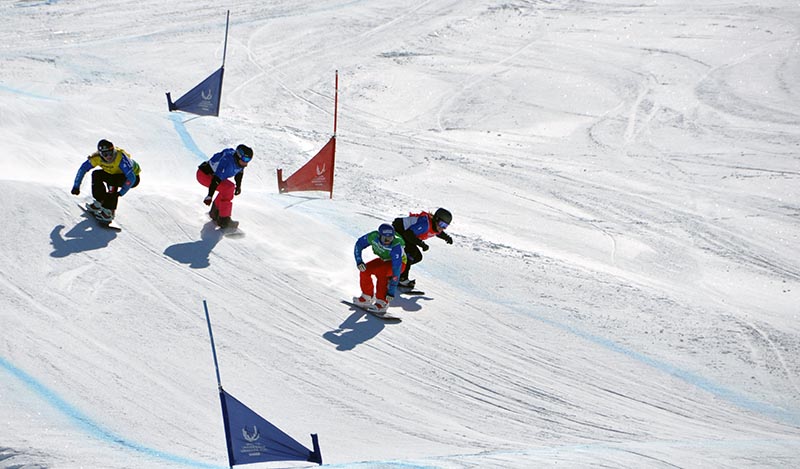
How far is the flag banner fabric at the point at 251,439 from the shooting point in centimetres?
623

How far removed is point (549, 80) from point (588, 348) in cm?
1038

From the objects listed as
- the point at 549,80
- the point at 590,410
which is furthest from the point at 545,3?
the point at 590,410

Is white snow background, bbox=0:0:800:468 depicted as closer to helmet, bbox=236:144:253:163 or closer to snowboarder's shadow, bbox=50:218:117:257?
snowboarder's shadow, bbox=50:218:117:257

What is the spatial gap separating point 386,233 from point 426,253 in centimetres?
222

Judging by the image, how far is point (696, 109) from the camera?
18.1 m

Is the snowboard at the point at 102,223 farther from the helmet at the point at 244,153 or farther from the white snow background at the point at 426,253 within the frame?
the helmet at the point at 244,153

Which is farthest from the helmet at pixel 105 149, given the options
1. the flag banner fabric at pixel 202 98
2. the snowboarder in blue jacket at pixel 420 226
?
the flag banner fabric at pixel 202 98

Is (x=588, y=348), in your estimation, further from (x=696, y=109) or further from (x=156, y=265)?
(x=696, y=109)

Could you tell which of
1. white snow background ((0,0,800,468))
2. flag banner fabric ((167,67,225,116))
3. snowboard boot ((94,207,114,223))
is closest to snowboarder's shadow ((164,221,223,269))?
white snow background ((0,0,800,468))

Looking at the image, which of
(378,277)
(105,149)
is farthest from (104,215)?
(378,277)

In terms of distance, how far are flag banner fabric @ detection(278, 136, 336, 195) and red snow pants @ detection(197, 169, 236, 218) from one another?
183cm

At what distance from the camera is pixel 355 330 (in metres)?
9.62

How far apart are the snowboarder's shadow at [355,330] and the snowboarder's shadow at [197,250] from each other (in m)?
1.77

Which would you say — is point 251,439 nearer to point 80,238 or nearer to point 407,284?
point 407,284
